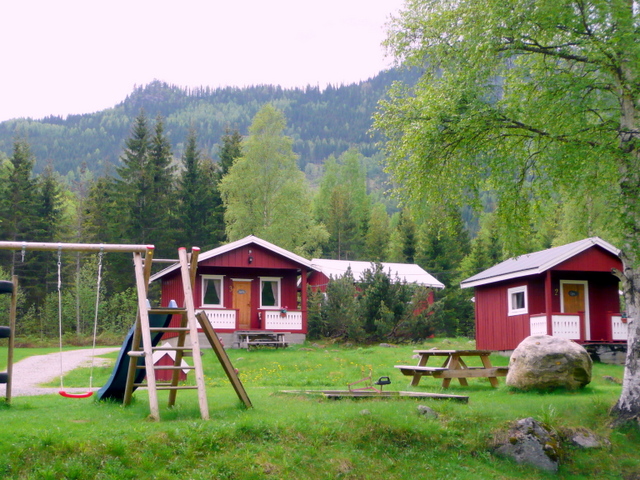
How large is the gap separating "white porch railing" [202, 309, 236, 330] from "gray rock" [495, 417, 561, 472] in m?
17.7

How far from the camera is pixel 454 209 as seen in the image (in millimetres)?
14156

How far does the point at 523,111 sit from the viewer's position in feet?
40.7

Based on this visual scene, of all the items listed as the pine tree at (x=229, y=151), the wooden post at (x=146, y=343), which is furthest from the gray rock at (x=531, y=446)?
the pine tree at (x=229, y=151)

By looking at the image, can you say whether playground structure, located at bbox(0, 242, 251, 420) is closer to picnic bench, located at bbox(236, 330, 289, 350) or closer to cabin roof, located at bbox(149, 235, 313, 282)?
picnic bench, located at bbox(236, 330, 289, 350)

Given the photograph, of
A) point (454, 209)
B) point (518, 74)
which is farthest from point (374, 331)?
point (518, 74)

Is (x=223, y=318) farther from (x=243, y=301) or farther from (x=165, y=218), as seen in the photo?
(x=165, y=218)

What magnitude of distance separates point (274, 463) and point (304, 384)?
7863mm

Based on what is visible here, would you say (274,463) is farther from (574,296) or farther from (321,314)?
(321,314)

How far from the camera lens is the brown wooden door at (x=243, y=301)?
93.1 ft

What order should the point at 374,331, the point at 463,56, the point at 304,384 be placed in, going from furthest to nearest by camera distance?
1. the point at 374,331
2. the point at 304,384
3. the point at 463,56

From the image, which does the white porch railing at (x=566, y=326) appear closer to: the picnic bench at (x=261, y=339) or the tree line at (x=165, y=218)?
the picnic bench at (x=261, y=339)

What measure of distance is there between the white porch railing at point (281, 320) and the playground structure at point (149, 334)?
55.3ft

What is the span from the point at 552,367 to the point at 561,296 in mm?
10783

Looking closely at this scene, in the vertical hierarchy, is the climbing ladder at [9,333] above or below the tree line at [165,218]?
below
